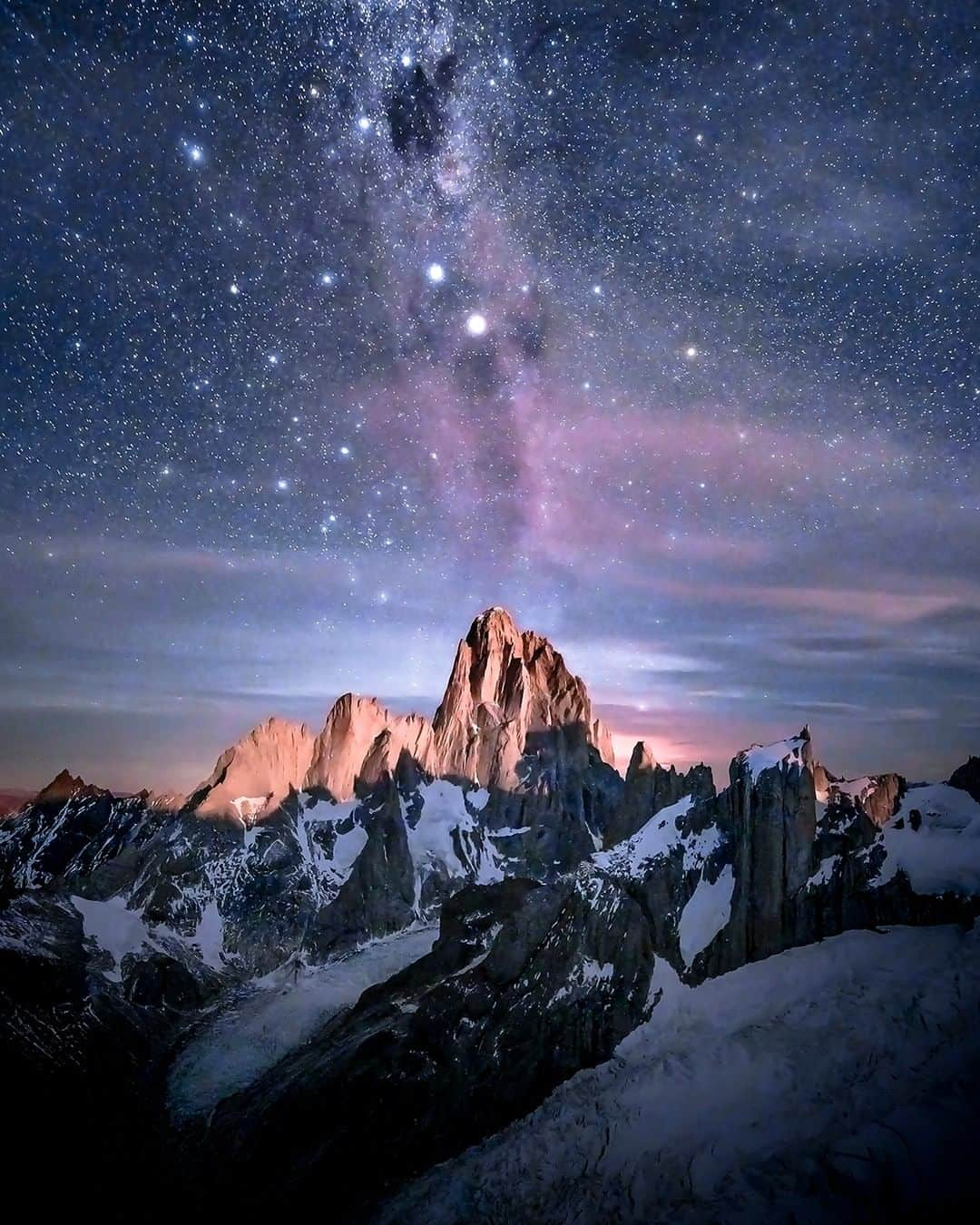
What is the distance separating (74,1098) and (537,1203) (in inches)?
2941

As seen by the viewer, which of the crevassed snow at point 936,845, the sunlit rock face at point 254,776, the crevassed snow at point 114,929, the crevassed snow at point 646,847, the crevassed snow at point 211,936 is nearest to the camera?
the crevassed snow at point 936,845

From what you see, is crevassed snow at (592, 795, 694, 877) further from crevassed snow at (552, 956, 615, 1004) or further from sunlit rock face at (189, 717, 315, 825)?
sunlit rock face at (189, 717, 315, 825)

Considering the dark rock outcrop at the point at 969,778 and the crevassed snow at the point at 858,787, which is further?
the crevassed snow at the point at 858,787

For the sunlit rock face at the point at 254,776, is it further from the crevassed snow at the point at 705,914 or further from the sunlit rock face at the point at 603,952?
the crevassed snow at the point at 705,914

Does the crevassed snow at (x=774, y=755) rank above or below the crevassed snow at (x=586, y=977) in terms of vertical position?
above

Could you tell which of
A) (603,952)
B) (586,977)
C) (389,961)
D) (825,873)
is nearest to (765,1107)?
(825,873)

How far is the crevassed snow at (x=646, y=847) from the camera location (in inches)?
2470

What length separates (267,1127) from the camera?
211ft

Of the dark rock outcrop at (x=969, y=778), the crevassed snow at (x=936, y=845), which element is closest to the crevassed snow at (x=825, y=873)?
the crevassed snow at (x=936, y=845)

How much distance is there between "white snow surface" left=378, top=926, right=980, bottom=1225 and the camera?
29188 mm

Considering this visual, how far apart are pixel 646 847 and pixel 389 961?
298 ft

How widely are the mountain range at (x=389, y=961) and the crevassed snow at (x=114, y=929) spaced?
25.0 inches

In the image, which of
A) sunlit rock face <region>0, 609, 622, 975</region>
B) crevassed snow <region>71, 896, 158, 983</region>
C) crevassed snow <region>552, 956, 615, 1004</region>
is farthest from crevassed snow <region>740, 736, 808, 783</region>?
sunlit rock face <region>0, 609, 622, 975</region>

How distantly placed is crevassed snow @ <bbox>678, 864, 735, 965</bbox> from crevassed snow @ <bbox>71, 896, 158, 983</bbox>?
108386 mm
